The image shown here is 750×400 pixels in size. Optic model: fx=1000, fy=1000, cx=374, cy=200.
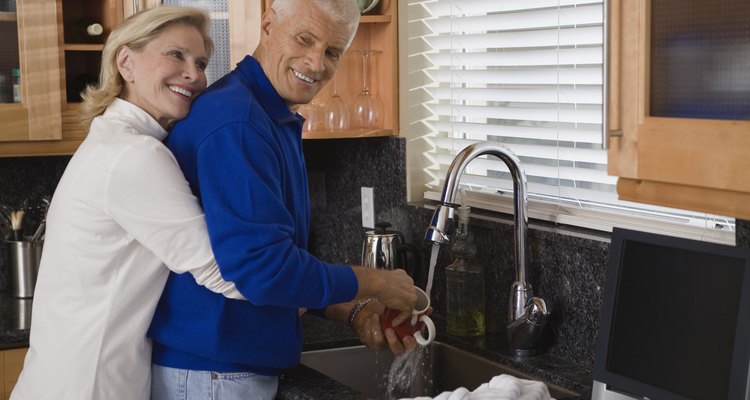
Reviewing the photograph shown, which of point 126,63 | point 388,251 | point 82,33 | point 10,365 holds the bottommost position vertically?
point 10,365

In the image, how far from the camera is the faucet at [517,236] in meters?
2.04

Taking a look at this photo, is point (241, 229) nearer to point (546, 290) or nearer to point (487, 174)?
point (546, 290)

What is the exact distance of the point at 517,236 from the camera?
7.15ft

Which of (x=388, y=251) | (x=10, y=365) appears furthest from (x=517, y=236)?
(x=10, y=365)

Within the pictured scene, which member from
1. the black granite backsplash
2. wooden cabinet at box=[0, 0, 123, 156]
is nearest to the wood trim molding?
the black granite backsplash

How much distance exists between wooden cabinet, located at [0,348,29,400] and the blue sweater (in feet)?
2.77

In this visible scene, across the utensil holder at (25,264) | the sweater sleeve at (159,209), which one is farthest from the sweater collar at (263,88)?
the utensil holder at (25,264)

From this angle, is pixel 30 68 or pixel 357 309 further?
pixel 30 68

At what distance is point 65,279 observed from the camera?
1.78 m

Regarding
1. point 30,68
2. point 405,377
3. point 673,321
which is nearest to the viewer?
point 673,321

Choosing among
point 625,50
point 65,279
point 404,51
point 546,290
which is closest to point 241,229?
point 65,279

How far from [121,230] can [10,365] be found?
0.99 metres

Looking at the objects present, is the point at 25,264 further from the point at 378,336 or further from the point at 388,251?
the point at 378,336

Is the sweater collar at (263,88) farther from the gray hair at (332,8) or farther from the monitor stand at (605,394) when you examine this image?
the monitor stand at (605,394)
